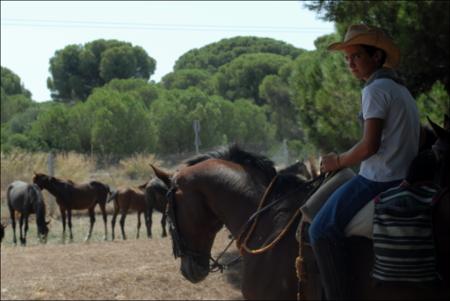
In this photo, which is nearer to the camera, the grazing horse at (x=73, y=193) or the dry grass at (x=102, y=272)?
the dry grass at (x=102, y=272)

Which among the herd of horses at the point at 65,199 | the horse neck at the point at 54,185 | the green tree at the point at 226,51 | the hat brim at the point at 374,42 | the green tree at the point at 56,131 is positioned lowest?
the herd of horses at the point at 65,199

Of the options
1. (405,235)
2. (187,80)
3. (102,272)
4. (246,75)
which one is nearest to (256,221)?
(405,235)

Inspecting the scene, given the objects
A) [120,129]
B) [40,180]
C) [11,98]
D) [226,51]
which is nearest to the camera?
[40,180]

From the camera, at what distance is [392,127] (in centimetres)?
363

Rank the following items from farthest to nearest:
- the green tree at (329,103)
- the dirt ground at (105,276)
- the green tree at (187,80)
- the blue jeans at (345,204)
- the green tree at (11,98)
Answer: the green tree at (187,80) → the green tree at (11,98) → the green tree at (329,103) → the dirt ground at (105,276) → the blue jeans at (345,204)

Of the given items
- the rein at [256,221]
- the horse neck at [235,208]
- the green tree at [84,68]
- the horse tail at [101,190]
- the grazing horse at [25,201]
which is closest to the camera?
the rein at [256,221]

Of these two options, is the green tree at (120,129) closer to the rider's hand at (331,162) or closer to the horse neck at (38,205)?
the horse neck at (38,205)

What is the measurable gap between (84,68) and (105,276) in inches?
1913

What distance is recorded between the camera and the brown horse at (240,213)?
441 centimetres

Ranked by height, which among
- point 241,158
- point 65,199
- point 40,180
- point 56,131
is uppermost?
point 241,158

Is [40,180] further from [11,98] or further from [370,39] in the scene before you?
[11,98]

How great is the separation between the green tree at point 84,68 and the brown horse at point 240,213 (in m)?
51.2

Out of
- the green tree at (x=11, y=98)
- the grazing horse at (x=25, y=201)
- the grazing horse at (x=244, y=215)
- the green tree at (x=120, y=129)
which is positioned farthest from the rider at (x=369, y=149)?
the green tree at (x=11, y=98)

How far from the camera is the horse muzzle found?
16.9 ft
